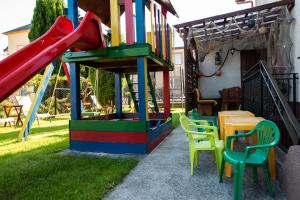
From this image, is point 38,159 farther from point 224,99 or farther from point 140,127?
point 224,99

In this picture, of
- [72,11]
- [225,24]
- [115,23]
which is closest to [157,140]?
[115,23]

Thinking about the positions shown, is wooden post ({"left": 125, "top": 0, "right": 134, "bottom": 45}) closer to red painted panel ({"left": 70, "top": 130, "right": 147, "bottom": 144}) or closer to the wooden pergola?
red painted panel ({"left": 70, "top": 130, "right": 147, "bottom": 144})

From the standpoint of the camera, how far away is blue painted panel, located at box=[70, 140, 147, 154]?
5.00 meters

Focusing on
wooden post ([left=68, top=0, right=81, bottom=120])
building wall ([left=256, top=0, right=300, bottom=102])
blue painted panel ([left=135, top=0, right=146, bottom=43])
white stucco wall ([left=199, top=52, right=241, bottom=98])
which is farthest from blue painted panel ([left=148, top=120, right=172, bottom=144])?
white stucco wall ([left=199, top=52, right=241, bottom=98])

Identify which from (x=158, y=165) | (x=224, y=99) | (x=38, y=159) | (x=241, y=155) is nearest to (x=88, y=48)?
(x=38, y=159)

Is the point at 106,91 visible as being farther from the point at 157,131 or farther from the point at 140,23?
the point at 140,23

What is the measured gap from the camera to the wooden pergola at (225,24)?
7.92m

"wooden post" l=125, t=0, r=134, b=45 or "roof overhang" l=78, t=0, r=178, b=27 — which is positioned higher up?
"roof overhang" l=78, t=0, r=178, b=27

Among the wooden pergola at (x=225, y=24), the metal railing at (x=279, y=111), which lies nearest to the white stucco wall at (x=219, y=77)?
the wooden pergola at (x=225, y=24)

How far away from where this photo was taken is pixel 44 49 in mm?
4145

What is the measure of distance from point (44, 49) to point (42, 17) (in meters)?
18.7

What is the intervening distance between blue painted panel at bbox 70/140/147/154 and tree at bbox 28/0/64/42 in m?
17.5

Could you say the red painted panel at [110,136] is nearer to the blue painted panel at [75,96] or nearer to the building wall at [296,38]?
the blue painted panel at [75,96]

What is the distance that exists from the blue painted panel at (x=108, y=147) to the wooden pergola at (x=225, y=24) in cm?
541
